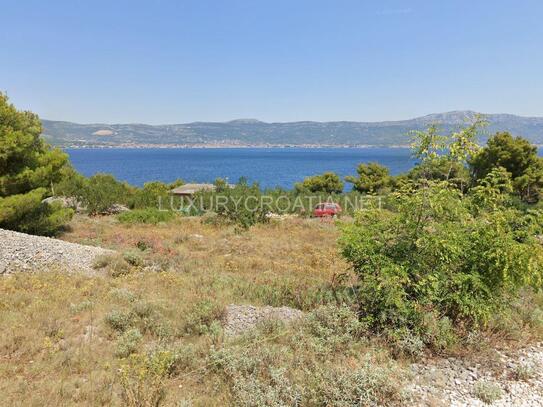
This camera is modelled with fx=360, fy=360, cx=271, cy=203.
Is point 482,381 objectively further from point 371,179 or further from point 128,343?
point 371,179

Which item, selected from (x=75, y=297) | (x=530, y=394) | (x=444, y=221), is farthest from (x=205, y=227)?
(x=530, y=394)

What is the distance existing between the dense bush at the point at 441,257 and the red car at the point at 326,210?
17.2 m

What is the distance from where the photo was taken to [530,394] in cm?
452

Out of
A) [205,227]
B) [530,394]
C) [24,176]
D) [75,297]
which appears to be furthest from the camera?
[205,227]

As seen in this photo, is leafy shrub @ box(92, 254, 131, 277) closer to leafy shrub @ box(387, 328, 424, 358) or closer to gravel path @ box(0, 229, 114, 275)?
gravel path @ box(0, 229, 114, 275)

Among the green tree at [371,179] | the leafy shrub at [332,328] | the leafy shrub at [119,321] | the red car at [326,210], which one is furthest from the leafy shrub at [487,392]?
the green tree at [371,179]

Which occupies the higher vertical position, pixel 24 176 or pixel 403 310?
pixel 24 176

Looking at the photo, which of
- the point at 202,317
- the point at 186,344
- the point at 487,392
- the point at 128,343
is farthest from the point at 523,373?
the point at 128,343

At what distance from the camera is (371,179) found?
4159 cm

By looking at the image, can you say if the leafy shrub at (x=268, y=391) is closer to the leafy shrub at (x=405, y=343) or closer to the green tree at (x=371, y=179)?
the leafy shrub at (x=405, y=343)

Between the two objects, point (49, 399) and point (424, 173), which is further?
point (424, 173)

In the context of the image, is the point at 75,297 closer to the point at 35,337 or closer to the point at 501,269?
the point at 35,337

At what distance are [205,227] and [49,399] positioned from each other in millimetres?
14746

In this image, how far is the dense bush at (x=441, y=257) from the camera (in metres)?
5.48
